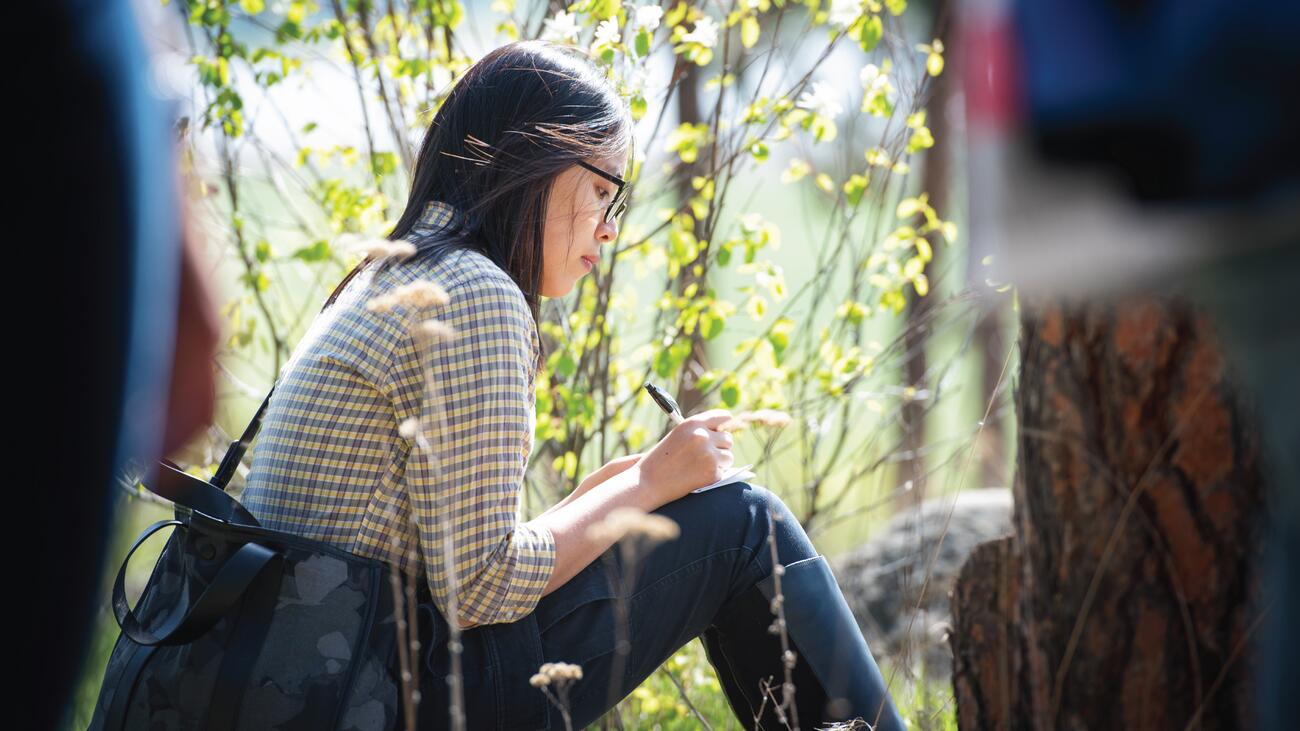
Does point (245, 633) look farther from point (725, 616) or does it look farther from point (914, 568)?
point (914, 568)

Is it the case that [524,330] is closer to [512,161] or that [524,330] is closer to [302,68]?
[512,161]

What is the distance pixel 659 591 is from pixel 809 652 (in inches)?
10.9

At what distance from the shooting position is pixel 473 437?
1.79 metres

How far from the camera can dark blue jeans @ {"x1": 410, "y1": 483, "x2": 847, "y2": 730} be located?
6.20ft

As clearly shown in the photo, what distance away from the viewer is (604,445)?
322cm

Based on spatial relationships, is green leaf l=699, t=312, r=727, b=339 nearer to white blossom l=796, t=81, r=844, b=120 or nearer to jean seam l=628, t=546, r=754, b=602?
white blossom l=796, t=81, r=844, b=120

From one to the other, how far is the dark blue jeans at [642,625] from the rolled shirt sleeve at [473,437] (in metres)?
0.10

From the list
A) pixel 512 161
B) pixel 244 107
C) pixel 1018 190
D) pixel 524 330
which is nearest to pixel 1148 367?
pixel 1018 190

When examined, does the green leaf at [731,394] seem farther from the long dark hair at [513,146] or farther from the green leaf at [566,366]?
the long dark hair at [513,146]

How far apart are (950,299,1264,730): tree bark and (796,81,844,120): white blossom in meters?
1.24

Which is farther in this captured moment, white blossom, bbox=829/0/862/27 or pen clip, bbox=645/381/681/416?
white blossom, bbox=829/0/862/27

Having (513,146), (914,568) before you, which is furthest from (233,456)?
(914,568)

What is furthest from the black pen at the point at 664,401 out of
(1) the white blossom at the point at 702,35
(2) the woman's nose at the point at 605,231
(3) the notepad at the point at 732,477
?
(1) the white blossom at the point at 702,35


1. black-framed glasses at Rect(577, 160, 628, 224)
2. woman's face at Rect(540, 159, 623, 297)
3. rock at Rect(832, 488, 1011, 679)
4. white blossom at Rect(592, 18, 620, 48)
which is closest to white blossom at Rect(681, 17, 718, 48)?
white blossom at Rect(592, 18, 620, 48)
